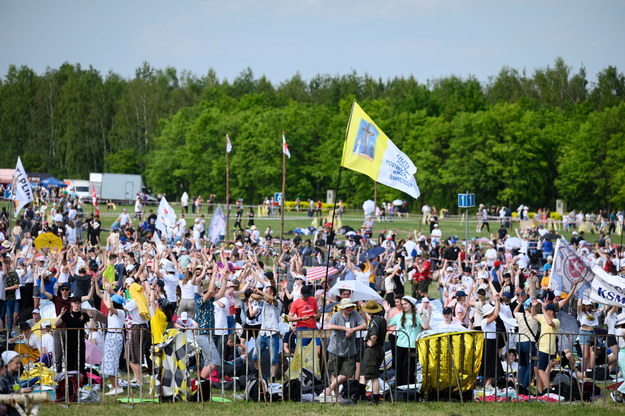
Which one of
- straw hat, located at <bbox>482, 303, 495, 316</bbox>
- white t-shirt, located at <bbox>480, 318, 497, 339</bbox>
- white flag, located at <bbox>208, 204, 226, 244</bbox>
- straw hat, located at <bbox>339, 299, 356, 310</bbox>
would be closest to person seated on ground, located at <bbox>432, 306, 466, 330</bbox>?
white t-shirt, located at <bbox>480, 318, 497, 339</bbox>

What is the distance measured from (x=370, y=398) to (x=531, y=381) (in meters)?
2.98

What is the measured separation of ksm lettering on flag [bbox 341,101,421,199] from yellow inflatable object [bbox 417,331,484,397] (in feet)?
8.24

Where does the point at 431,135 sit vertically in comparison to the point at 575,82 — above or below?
below

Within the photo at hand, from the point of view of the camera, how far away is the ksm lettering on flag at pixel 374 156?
1377 centimetres

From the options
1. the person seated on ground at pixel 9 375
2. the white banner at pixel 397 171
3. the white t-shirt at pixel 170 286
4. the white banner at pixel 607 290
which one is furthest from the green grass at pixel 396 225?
the person seated on ground at pixel 9 375

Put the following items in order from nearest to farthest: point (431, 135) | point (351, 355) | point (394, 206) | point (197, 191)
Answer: point (351, 355) → point (394, 206) → point (431, 135) → point (197, 191)

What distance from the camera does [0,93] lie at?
110562 millimetres

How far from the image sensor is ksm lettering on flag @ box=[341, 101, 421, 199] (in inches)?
542

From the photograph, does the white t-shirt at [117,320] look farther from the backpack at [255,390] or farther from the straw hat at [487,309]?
the straw hat at [487,309]

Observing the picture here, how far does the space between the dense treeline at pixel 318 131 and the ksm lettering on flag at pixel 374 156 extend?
5874 centimetres

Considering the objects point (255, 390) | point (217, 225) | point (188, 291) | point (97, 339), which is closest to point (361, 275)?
point (188, 291)

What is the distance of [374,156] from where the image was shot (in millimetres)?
13992

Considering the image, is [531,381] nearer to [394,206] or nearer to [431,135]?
[394,206]

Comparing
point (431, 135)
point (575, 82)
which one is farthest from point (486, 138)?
point (575, 82)
